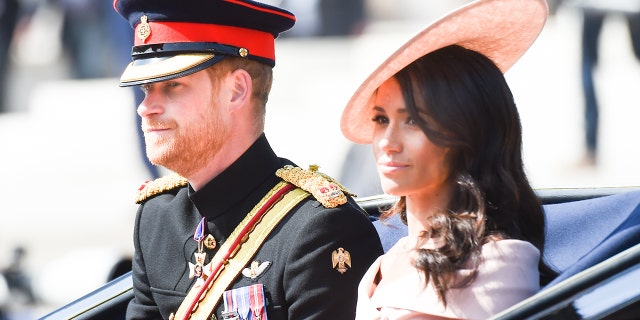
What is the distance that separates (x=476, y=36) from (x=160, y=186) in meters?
1.04

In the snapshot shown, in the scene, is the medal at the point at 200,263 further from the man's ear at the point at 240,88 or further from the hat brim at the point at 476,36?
the hat brim at the point at 476,36

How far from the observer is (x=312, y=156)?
663 centimetres

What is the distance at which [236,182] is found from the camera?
282 centimetres

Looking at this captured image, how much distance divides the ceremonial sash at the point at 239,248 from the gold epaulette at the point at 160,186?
34cm

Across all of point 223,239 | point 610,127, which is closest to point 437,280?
point 223,239

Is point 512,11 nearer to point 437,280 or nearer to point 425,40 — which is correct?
point 425,40

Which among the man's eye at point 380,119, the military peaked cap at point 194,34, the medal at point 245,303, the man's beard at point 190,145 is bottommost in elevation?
the medal at point 245,303

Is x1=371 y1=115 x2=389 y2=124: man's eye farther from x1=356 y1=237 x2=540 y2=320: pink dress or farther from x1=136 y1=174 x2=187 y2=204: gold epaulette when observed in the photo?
x1=136 y1=174 x2=187 y2=204: gold epaulette

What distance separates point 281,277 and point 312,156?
3952 mm

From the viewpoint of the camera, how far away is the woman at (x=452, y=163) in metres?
2.27

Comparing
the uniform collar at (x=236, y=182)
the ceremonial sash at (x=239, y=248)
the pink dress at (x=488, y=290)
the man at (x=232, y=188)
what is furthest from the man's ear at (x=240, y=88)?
the pink dress at (x=488, y=290)

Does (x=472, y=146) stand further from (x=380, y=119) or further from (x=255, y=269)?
(x=255, y=269)

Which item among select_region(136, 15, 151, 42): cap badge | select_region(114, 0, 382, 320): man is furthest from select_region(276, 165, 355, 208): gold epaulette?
select_region(136, 15, 151, 42): cap badge

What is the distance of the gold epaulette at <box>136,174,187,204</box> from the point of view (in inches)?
122
